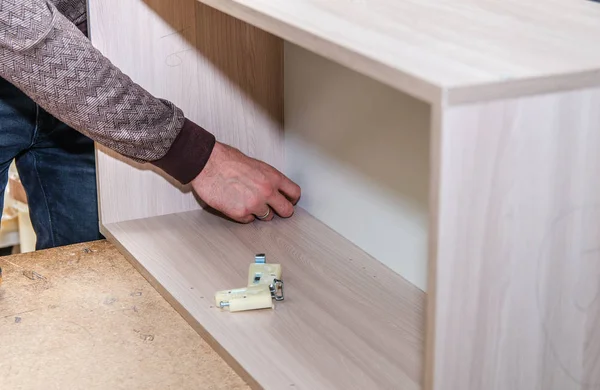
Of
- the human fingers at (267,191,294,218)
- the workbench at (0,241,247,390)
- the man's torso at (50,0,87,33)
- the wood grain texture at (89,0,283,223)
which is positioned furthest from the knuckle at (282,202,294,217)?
the man's torso at (50,0,87,33)

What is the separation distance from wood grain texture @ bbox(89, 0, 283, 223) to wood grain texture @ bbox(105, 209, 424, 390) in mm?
44

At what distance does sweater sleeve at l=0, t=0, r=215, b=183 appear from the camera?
102 cm

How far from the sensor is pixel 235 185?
124 centimetres

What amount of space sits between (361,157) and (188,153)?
0.78ft

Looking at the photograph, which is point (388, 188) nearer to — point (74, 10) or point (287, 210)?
point (287, 210)

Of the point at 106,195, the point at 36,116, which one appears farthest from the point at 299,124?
the point at 36,116

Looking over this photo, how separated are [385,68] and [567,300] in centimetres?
26

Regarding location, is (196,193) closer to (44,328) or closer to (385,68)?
(44,328)

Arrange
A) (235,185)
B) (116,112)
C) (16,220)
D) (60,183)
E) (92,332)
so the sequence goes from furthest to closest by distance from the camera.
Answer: (16,220), (60,183), (235,185), (116,112), (92,332)

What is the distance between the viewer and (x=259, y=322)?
1004mm

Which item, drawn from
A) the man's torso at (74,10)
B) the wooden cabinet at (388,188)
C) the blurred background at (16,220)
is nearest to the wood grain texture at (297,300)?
the wooden cabinet at (388,188)

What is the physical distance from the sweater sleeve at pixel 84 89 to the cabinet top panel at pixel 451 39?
9.3 inches

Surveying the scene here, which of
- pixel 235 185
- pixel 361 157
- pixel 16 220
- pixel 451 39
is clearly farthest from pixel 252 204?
pixel 16 220

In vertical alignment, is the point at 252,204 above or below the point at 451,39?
below
